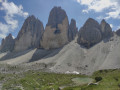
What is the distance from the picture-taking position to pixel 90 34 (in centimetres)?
10100

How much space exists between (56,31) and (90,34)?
29205 mm

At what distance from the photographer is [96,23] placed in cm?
10638

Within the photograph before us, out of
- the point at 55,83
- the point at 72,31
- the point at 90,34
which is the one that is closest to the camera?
the point at 55,83

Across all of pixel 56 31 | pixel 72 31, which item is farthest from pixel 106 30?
pixel 56 31

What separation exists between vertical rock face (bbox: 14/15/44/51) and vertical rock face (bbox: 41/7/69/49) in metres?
13.1

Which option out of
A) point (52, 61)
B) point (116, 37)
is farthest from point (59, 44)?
point (116, 37)

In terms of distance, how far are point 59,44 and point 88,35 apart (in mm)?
24374

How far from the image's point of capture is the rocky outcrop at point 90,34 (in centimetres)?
9599

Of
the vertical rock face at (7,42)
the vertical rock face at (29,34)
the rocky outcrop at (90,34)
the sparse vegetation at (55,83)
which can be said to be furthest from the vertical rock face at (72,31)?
the sparse vegetation at (55,83)

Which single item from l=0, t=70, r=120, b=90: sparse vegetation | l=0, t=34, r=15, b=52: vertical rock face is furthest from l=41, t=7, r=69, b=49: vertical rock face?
l=0, t=70, r=120, b=90: sparse vegetation

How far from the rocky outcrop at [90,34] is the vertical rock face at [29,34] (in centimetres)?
4192

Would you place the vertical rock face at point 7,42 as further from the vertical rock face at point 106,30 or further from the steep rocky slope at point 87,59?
the vertical rock face at point 106,30

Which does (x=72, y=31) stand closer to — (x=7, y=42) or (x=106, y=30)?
(x=106, y=30)

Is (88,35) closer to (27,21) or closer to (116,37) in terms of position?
(116,37)
